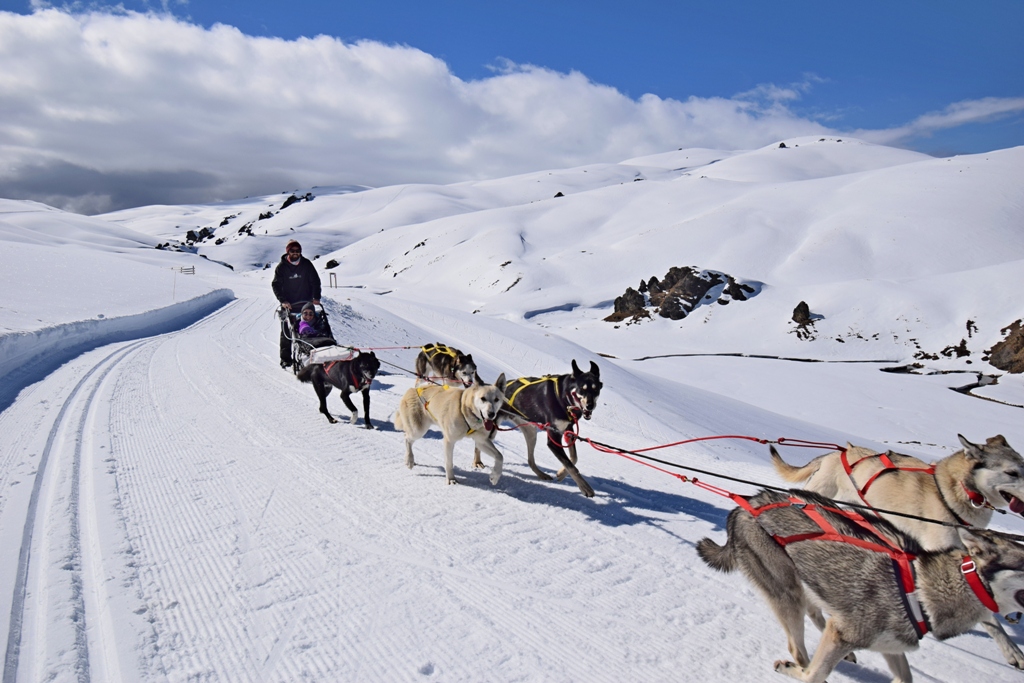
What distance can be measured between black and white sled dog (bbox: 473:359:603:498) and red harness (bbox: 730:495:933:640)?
217 centimetres

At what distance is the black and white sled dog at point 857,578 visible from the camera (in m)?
2.16

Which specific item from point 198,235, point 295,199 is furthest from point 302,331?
point 295,199

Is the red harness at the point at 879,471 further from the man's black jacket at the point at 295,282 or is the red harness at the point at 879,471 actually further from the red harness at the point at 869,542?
the man's black jacket at the point at 295,282

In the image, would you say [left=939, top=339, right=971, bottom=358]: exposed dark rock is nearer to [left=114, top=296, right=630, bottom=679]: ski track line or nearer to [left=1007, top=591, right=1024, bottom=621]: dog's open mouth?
[left=114, top=296, right=630, bottom=679]: ski track line

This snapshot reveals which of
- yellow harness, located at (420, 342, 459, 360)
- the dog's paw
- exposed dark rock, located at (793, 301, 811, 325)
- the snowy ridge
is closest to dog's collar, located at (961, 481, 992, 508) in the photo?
the dog's paw

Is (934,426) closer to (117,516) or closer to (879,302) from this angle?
(879,302)

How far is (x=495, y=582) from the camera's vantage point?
3322 mm

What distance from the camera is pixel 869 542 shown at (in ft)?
7.89

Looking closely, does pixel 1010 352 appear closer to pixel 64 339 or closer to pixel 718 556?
pixel 718 556

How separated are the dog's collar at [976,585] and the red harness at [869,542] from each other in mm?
11

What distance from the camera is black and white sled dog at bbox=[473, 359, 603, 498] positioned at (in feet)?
16.0

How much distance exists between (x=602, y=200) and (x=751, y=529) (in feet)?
214

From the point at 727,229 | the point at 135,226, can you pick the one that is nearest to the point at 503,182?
the point at 727,229

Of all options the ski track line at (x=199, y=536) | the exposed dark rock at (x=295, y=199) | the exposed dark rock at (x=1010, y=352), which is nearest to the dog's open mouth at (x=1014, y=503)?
the ski track line at (x=199, y=536)
